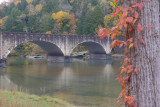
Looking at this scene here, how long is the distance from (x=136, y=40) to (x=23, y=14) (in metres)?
71.8

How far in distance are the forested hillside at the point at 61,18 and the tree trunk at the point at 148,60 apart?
53887 mm

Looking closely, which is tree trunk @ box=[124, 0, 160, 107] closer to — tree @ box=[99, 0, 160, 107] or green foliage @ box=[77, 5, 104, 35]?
tree @ box=[99, 0, 160, 107]

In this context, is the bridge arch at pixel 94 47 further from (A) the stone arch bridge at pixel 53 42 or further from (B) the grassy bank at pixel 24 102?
(B) the grassy bank at pixel 24 102

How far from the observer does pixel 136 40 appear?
335 cm

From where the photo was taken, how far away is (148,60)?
333 cm

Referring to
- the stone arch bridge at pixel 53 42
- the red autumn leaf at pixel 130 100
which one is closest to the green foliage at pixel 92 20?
the stone arch bridge at pixel 53 42

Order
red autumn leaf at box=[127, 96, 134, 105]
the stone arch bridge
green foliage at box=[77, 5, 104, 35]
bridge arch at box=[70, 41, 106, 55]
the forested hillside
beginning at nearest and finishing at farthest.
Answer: red autumn leaf at box=[127, 96, 134, 105] < the stone arch bridge < bridge arch at box=[70, 41, 106, 55] < green foliage at box=[77, 5, 104, 35] < the forested hillside

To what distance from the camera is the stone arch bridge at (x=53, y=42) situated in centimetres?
3306

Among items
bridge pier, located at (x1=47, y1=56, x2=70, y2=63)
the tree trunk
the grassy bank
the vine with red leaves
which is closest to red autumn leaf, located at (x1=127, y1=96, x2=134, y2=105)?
the vine with red leaves

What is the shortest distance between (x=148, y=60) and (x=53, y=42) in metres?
36.8

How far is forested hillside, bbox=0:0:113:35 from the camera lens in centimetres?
5938

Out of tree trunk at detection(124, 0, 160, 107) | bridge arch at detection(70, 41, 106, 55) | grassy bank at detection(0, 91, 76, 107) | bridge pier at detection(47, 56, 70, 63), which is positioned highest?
bridge arch at detection(70, 41, 106, 55)

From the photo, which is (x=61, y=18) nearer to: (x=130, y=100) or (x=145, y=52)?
(x=145, y=52)

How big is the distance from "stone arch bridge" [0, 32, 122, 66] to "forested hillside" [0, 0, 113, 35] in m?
9.51
